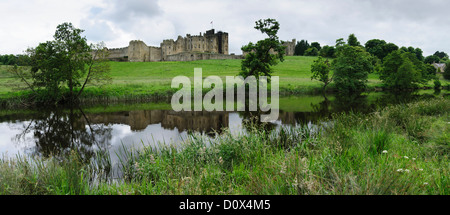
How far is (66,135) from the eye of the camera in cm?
1357

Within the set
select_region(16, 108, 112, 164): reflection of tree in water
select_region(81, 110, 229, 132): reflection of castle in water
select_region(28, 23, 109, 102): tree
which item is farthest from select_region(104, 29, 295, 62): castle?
select_region(16, 108, 112, 164): reflection of tree in water

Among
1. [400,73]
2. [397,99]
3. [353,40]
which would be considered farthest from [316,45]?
[397,99]

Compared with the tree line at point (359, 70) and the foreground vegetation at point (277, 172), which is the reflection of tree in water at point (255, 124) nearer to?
the foreground vegetation at point (277, 172)

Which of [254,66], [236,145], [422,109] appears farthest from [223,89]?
[236,145]

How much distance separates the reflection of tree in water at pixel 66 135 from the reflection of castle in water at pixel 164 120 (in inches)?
52.5

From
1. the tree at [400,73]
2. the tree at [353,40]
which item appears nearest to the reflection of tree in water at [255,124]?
the tree at [400,73]

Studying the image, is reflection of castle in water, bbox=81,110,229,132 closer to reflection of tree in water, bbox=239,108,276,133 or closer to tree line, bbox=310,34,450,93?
reflection of tree in water, bbox=239,108,276,133

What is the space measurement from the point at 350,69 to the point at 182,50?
59475 mm

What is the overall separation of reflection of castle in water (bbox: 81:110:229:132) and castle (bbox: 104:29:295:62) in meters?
55.7

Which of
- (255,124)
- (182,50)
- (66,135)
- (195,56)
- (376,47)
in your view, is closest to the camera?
(255,124)

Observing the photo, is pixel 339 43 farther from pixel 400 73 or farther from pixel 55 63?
pixel 55 63

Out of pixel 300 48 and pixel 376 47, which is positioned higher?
pixel 300 48

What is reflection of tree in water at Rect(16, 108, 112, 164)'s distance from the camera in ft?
34.8
